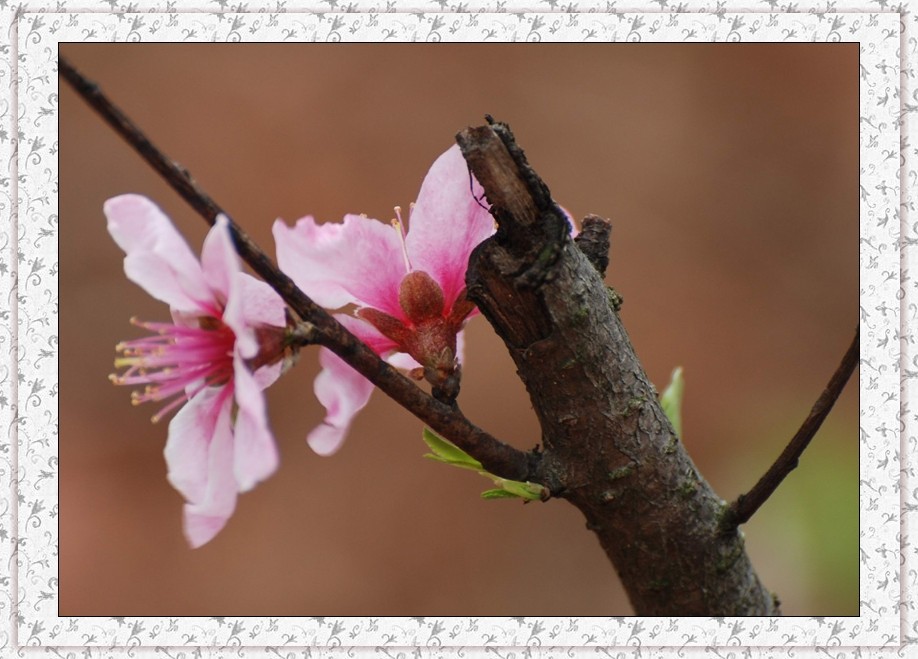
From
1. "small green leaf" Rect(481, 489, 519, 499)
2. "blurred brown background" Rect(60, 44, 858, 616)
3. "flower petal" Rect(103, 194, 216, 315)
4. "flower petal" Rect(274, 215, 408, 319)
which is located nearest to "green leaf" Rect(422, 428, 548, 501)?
"small green leaf" Rect(481, 489, 519, 499)

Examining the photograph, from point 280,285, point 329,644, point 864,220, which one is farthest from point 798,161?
point 280,285

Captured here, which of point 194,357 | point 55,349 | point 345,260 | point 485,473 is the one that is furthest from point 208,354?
point 55,349

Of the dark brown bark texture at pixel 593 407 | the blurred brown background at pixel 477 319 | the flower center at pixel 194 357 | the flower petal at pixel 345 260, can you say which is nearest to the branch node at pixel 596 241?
the dark brown bark texture at pixel 593 407

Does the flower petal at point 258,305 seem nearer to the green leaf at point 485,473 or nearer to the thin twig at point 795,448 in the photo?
the green leaf at point 485,473

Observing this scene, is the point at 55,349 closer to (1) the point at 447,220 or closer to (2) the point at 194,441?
(2) the point at 194,441

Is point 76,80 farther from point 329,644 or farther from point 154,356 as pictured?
point 329,644

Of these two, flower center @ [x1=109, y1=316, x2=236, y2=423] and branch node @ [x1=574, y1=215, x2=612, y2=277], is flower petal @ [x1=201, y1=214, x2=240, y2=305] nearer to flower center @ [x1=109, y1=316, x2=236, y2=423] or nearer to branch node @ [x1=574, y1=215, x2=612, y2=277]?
flower center @ [x1=109, y1=316, x2=236, y2=423]
